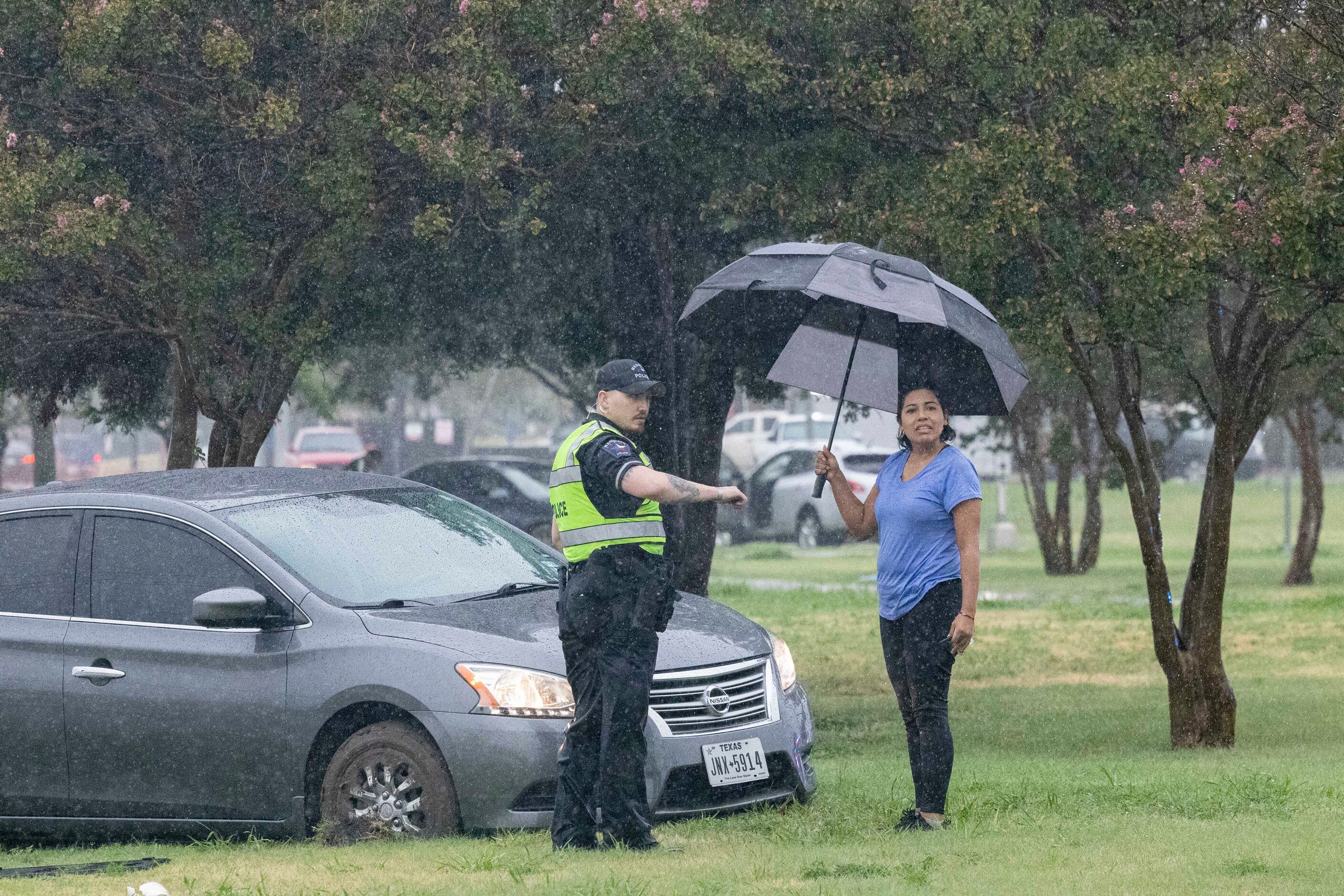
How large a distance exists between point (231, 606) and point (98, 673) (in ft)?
2.51

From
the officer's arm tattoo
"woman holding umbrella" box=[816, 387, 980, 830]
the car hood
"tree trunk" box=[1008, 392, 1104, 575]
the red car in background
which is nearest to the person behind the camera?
the officer's arm tattoo

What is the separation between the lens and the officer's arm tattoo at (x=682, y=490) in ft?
19.5

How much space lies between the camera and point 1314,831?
636 cm

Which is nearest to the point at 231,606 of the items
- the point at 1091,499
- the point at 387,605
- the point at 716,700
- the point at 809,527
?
the point at 387,605

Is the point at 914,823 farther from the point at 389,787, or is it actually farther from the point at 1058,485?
the point at 1058,485

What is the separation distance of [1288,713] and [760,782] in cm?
668

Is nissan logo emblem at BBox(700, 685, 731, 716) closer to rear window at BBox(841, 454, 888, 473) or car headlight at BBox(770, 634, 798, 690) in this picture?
car headlight at BBox(770, 634, 798, 690)

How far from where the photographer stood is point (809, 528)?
31578mm

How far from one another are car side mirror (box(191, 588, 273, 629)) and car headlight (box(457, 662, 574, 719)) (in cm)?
84

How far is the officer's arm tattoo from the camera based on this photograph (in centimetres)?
594

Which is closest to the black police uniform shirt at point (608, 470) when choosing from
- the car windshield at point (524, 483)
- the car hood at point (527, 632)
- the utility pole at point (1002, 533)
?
the car hood at point (527, 632)

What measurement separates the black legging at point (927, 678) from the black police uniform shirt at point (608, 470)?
3.51 feet

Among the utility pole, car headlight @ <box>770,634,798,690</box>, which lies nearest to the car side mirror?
car headlight @ <box>770,634,798,690</box>

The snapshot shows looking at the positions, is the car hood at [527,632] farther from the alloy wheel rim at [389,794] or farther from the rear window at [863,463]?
the rear window at [863,463]
